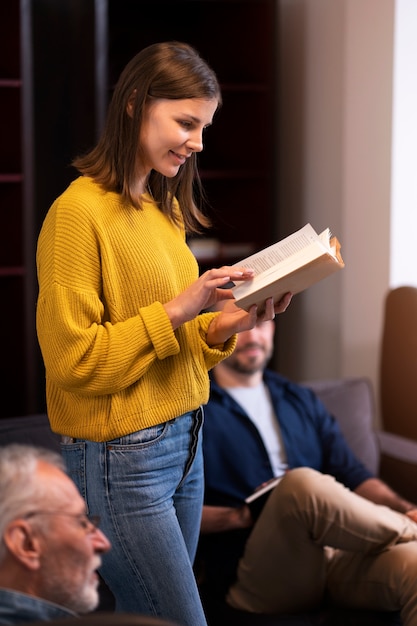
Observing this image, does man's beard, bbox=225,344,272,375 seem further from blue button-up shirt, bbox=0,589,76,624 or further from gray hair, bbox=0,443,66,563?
blue button-up shirt, bbox=0,589,76,624

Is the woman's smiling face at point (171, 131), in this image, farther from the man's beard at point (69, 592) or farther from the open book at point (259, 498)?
the open book at point (259, 498)

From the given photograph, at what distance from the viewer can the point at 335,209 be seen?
409 centimetres

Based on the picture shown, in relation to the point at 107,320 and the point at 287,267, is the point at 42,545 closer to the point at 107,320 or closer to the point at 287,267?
the point at 107,320

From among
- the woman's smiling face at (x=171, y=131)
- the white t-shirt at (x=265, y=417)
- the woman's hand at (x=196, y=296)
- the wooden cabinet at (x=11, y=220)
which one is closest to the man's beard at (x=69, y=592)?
the woman's hand at (x=196, y=296)

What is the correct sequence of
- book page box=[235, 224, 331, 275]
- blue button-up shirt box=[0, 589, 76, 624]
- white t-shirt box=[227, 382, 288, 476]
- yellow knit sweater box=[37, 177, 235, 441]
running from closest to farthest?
blue button-up shirt box=[0, 589, 76, 624] → yellow knit sweater box=[37, 177, 235, 441] → book page box=[235, 224, 331, 275] → white t-shirt box=[227, 382, 288, 476]

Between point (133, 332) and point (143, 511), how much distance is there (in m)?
0.29

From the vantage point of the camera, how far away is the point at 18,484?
1.35 metres

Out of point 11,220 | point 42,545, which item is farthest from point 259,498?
point 11,220

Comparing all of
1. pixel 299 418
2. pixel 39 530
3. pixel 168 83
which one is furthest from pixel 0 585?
pixel 299 418

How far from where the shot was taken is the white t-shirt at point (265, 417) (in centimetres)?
279

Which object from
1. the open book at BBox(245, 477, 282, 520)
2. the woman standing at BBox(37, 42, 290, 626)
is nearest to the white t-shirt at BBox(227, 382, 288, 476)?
the open book at BBox(245, 477, 282, 520)

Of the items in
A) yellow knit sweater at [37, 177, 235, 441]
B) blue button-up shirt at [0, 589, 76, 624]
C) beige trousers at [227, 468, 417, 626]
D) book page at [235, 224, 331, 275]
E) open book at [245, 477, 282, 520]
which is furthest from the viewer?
open book at [245, 477, 282, 520]

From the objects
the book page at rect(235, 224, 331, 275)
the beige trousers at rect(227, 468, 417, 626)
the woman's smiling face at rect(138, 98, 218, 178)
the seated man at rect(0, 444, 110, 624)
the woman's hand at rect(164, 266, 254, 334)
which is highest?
the woman's smiling face at rect(138, 98, 218, 178)

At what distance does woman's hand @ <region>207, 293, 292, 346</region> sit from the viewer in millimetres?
1794
